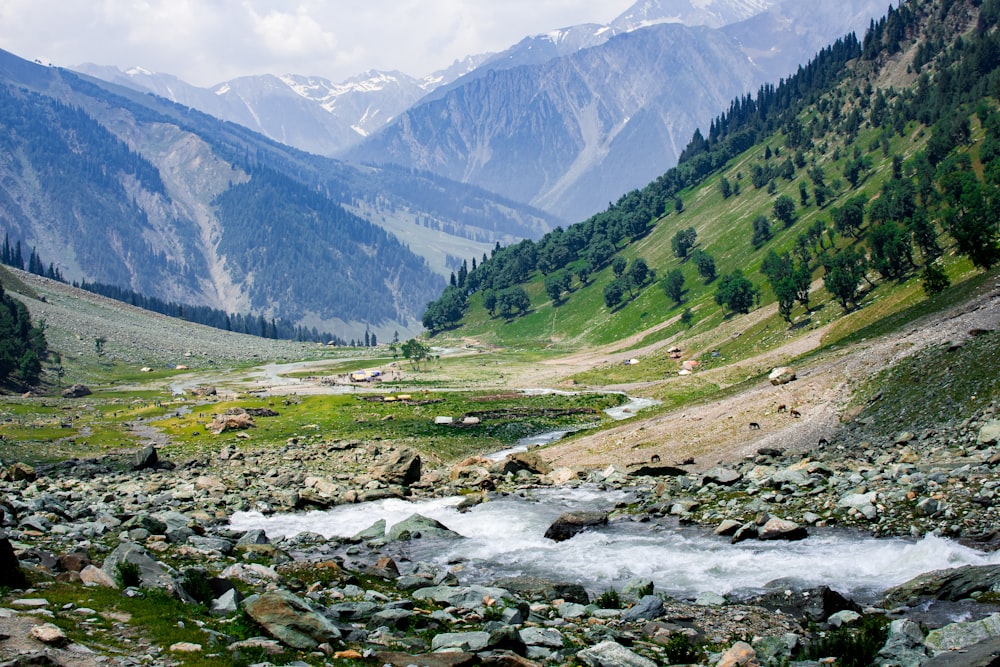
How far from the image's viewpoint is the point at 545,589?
1003 inches

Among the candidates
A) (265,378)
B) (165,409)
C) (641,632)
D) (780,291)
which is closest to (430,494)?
(641,632)

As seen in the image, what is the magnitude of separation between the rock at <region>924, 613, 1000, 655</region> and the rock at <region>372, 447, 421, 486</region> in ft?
123

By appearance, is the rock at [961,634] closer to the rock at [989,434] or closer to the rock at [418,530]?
the rock at [989,434]

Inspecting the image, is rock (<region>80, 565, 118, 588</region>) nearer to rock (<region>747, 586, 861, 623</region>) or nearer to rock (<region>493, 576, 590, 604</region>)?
rock (<region>493, 576, 590, 604</region>)

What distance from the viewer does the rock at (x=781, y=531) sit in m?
28.5

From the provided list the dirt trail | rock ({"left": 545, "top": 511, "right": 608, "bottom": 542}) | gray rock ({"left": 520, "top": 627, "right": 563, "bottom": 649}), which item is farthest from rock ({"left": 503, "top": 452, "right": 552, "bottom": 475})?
gray rock ({"left": 520, "top": 627, "right": 563, "bottom": 649})

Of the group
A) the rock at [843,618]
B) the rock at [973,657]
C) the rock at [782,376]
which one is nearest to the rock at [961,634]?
the rock at [973,657]

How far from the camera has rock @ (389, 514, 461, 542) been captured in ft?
116

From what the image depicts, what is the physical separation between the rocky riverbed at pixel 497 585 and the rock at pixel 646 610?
0.05m

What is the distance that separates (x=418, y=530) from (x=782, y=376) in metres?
38.8

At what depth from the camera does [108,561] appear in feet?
75.6

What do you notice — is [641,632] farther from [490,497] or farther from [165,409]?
[165,409]

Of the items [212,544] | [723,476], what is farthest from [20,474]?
[723,476]

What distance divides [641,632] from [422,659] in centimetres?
686
